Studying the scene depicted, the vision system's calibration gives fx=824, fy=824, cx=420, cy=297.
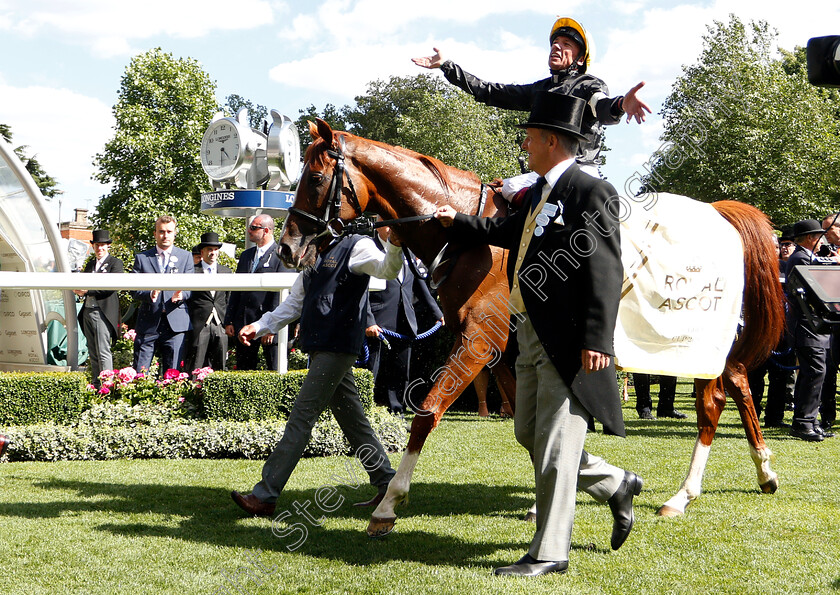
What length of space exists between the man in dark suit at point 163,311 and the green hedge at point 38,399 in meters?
2.25

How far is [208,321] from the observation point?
34.8 ft

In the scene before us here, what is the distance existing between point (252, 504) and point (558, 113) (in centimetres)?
301

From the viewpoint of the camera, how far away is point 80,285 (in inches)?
278

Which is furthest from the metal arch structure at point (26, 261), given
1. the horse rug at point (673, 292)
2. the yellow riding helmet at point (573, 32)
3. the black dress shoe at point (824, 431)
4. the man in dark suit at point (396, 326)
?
the black dress shoe at point (824, 431)

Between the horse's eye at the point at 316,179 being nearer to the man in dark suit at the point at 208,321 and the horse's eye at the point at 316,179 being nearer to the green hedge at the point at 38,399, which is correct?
the green hedge at the point at 38,399

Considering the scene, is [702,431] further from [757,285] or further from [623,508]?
[623,508]

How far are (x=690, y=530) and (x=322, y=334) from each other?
256cm

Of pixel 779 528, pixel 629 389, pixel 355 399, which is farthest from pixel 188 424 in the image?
pixel 629 389

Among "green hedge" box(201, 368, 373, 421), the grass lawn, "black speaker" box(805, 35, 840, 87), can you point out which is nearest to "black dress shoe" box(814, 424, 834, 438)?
the grass lawn

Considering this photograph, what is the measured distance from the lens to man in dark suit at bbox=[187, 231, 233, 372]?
34.3 ft

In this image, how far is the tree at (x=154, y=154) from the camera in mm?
36969

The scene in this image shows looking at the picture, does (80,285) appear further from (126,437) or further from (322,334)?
(322,334)

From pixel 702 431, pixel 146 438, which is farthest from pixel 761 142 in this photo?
pixel 146 438

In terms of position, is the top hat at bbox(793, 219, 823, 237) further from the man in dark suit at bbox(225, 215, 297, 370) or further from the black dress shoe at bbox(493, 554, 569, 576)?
the black dress shoe at bbox(493, 554, 569, 576)
